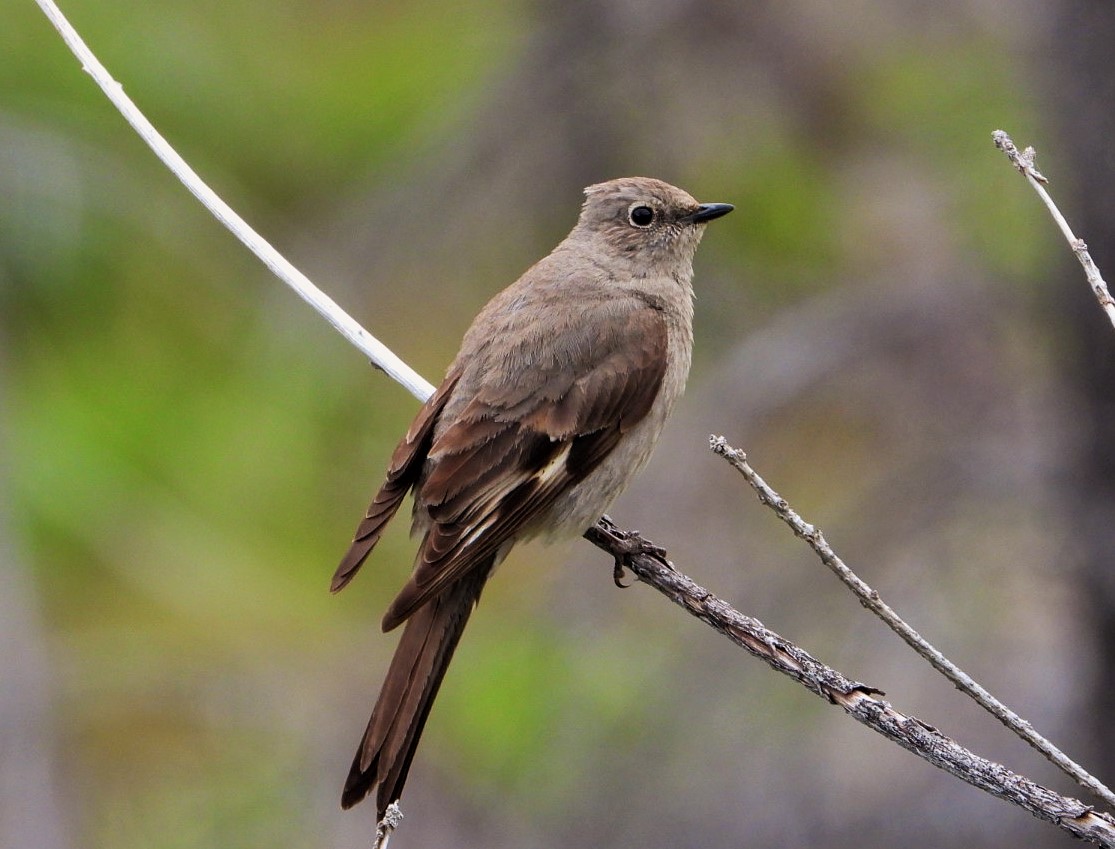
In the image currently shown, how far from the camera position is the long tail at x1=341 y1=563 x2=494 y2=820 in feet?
13.7

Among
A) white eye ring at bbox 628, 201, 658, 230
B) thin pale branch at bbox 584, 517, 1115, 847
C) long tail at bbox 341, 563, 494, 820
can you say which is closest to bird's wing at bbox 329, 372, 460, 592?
long tail at bbox 341, 563, 494, 820

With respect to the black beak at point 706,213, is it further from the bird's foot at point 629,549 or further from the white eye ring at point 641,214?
the bird's foot at point 629,549

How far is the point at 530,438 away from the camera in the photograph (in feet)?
15.6

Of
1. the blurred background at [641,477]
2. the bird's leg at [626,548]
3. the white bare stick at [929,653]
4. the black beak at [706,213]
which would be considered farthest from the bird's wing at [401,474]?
the blurred background at [641,477]

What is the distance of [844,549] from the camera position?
6527 mm

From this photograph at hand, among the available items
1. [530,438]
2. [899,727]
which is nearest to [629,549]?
[530,438]

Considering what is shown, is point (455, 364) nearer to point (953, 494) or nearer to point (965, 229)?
point (953, 494)

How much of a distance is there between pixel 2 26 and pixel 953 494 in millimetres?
5485

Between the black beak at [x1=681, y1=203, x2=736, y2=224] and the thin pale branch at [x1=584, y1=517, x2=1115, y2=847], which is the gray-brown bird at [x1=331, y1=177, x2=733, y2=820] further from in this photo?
the thin pale branch at [x1=584, y1=517, x2=1115, y2=847]

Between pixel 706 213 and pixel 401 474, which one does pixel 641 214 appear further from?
pixel 401 474

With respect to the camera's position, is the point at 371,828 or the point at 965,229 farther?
the point at 965,229

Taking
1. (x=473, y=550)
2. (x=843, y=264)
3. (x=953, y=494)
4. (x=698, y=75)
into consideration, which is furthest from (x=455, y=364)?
(x=843, y=264)

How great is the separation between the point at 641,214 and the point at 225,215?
1725 mm

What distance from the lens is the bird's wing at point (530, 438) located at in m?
4.50
